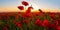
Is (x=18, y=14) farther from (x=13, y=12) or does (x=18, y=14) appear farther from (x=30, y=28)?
(x=30, y=28)

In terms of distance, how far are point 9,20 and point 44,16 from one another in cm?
22

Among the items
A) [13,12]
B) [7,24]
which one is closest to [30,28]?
[7,24]

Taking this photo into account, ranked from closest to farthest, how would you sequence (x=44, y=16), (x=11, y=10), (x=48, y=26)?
(x=48, y=26) → (x=44, y=16) → (x=11, y=10)

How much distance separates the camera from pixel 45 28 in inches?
29.8

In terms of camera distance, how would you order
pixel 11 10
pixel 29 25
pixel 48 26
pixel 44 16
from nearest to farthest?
pixel 48 26 < pixel 29 25 < pixel 44 16 < pixel 11 10

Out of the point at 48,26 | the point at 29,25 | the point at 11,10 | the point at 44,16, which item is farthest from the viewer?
the point at 11,10

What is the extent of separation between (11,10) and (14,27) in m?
0.24

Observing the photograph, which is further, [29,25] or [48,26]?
[29,25]

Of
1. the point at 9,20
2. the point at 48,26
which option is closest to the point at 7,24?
the point at 9,20

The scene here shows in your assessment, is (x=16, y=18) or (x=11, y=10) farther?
(x=11, y=10)

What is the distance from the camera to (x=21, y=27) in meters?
0.81

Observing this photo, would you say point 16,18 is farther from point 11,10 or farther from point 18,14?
point 11,10

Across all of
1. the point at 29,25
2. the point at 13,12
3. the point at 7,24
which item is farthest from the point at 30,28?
the point at 13,12

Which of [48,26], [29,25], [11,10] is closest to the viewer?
[48,26]
